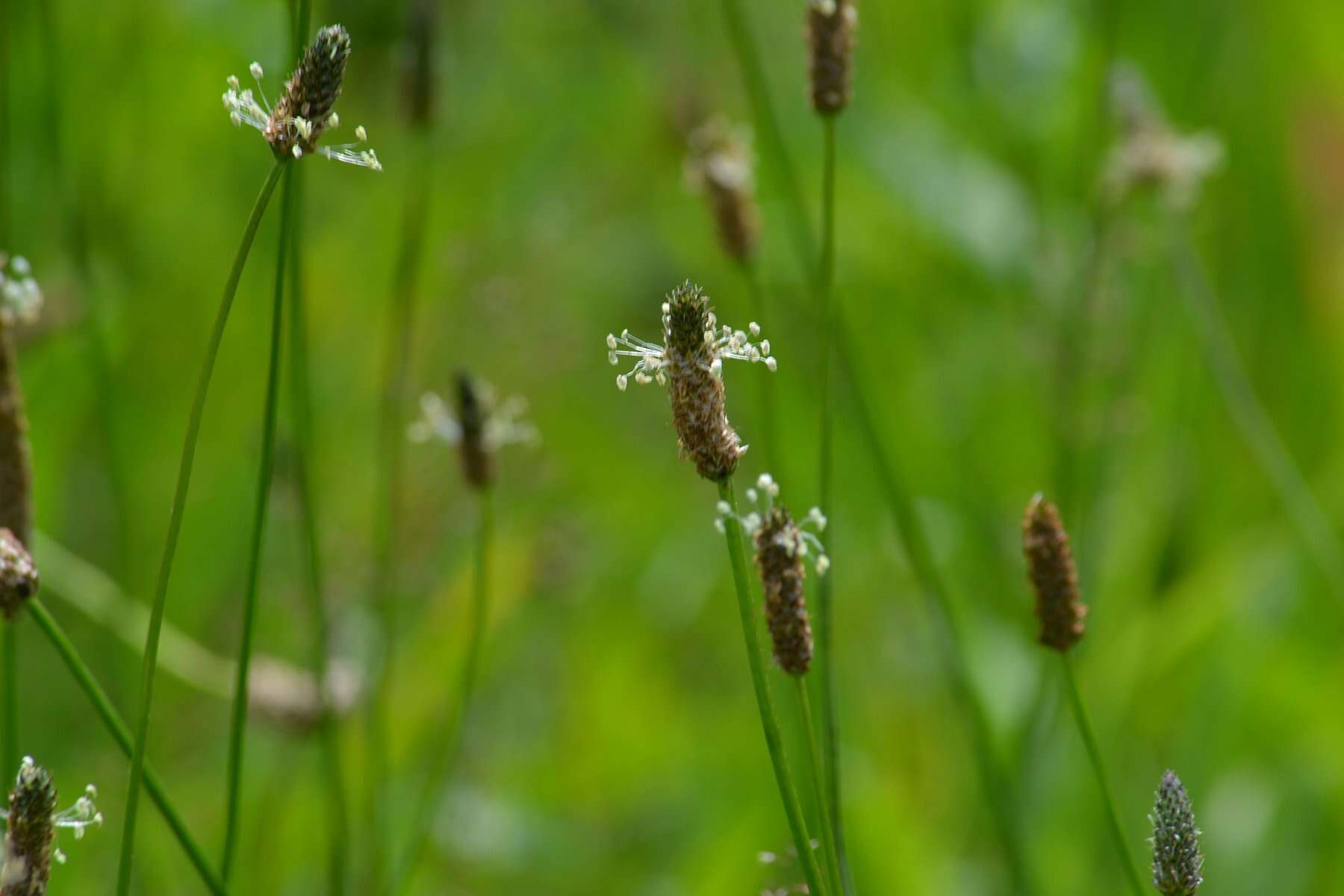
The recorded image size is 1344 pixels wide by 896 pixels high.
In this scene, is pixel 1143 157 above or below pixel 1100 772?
above

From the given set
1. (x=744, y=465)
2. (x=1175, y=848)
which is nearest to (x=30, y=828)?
(x=1175, y=848)

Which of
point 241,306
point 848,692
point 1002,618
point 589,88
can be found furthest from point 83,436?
point 1002,618

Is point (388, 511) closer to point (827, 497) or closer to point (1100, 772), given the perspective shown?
point (827, 497)

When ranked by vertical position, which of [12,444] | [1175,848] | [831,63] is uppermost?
[831,63]

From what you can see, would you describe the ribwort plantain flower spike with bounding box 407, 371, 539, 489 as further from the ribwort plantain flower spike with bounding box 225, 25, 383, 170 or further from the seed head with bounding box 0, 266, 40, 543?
the ribwort plantain flower spike with bounding box 225, 25, 383, 170

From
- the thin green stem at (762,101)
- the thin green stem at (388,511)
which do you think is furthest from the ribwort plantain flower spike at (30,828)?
the thin green stem at (762,101)

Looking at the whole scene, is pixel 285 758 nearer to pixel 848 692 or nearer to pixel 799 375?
pixel 848 692
